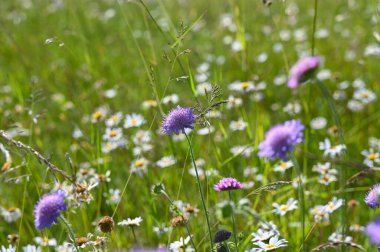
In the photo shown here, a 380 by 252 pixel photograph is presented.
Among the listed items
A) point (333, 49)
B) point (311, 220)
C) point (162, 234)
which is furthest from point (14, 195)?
point (333, 49)

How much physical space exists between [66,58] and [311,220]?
9.13 feet

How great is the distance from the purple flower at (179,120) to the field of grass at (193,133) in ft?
0.09

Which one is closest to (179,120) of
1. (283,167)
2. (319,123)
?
(283,167)

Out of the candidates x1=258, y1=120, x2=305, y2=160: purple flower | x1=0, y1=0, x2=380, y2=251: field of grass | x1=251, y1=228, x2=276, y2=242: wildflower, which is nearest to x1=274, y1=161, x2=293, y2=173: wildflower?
x1=0, y1=0, x2=380, y2=251: field of grass

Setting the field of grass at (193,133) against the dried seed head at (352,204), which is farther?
the dried seed head at (352,204)

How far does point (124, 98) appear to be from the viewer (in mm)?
3176

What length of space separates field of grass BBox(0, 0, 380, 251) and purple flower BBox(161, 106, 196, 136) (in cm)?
3

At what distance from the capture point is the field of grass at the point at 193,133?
151 cm

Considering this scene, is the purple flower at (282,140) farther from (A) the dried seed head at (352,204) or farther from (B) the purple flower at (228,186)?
(A) the dried seed head at (352,204)

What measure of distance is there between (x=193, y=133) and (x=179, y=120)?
Answer: 9.5 inches

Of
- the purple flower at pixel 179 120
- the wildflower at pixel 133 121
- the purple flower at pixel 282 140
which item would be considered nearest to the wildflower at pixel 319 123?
the wildflower at pixel 133 121

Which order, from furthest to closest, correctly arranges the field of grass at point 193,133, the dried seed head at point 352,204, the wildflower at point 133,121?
the wildflower at point 133,121 < the dried seed head at point 352,204 < the field of grass at point 193,133

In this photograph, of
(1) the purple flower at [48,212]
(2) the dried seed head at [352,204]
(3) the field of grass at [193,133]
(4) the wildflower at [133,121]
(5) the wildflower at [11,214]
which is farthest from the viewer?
(4) the wildflower at [133,121]

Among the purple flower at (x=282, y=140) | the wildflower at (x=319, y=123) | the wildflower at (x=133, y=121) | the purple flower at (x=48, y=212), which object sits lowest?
the wildflower at (x=319, y=123)
